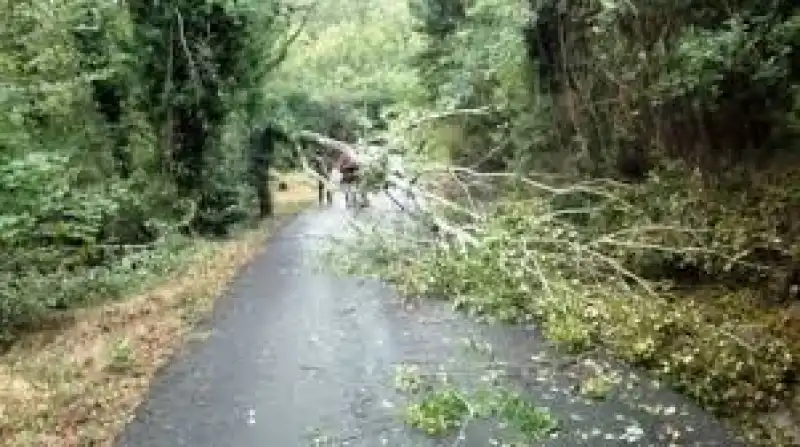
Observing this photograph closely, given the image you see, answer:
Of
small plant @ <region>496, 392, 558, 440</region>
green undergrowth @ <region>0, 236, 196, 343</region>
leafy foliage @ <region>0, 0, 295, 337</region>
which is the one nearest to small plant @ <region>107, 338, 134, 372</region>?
leafy foliage @ <region>0, 0, 295, 337</region>

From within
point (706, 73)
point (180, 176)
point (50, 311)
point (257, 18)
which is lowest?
point (50, 311)

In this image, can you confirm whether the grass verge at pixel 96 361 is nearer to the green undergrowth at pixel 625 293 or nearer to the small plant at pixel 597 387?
the green undergrowth at pixel 625 293

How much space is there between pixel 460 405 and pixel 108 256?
10.1m

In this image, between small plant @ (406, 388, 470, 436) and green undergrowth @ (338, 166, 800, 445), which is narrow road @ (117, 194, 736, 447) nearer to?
small plant @ (406, 388, 470, 436)

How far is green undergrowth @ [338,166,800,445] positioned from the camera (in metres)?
7.87

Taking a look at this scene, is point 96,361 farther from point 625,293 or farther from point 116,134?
point 116,134

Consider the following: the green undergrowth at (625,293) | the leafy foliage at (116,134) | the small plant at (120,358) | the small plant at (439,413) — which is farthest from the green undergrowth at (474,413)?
the leafy foliage at (116,134)

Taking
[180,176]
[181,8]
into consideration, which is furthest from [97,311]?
[181,8]

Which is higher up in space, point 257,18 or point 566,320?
point 257,18

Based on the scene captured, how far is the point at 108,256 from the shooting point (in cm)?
1620

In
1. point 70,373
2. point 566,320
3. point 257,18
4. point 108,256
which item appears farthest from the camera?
point 257,18

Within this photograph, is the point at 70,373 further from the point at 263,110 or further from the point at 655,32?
the point at 263,110

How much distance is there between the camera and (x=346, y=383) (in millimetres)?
9211

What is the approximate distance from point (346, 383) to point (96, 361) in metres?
3.00
